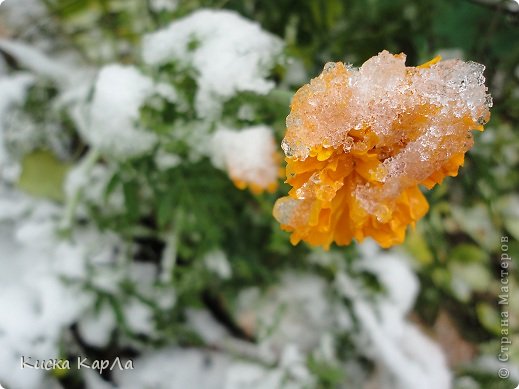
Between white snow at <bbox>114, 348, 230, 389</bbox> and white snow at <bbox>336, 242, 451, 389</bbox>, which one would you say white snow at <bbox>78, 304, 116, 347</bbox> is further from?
white snow at <bbox>336, 242, 451, 389</bbox>

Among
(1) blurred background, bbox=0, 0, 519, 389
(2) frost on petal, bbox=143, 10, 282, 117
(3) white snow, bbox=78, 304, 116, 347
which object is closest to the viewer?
(2) frost on petal, bbox=143, 10, 282, 117

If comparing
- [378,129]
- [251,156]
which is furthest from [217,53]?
[378,129]

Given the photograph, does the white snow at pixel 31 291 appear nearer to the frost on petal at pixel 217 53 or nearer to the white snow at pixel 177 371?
the white snow at pixel 177 371

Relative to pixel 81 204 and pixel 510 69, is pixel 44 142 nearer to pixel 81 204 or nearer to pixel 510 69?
pixel 81 204

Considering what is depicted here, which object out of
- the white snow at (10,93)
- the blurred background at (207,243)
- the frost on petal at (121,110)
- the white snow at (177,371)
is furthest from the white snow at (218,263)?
the white snow at (10,93)

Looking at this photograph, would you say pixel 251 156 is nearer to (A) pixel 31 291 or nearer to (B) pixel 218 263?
(B) pixel 218 263

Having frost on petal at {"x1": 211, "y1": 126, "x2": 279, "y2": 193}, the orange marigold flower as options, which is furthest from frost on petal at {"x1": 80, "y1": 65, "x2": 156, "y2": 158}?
the orange marigold flower

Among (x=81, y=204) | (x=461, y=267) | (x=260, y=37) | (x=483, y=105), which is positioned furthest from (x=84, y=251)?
(x=461, y=267)
